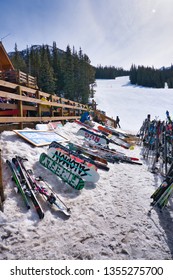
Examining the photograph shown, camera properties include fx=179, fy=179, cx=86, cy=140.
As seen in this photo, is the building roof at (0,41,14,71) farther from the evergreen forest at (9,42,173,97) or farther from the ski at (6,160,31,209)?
the evergreen forest at (9,42,173,97)

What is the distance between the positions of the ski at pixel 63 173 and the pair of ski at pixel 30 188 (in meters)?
0.45

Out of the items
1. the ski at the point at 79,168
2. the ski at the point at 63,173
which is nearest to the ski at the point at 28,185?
the ski at the point at 63,173

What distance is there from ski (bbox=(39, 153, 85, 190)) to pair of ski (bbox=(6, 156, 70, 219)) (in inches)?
17.8

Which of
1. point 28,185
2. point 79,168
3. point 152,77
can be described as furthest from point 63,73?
point 152,77

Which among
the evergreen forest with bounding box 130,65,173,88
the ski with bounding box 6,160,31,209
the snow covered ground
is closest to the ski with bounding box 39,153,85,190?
the snow covered ground

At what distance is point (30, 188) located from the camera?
3.25m

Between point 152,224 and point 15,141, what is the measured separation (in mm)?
3896

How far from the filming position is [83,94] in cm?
4453

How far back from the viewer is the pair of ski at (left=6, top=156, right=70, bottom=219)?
3.03 metres

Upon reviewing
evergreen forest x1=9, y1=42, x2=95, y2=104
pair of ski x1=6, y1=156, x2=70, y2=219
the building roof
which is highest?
evergreen forest x1=9, y1=42, x2=95, y2=104

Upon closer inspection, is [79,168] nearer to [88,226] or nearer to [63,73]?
[88,226]

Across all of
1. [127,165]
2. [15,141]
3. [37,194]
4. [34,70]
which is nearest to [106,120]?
[127,165]

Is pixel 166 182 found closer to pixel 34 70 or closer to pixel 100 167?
pixel 100 167

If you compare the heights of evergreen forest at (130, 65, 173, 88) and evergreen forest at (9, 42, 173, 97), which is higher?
evergreen forest at (130, 65, 173, 88)
